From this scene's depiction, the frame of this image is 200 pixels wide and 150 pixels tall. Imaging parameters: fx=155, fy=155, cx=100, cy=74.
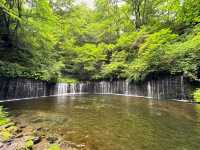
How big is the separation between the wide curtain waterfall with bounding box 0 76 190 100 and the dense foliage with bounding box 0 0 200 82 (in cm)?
56

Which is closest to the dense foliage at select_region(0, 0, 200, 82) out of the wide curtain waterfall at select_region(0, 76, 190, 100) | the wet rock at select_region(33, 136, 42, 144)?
the wide curtain waterfall at select_region(0, 76, 190, 100)

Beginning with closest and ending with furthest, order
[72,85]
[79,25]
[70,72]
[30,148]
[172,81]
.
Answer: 1. [30,148]
2. [172,81]
3. [72,85]
4. [70,72]
5. [79,25]

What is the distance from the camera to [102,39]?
68.5 ft

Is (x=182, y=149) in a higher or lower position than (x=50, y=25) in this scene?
lower

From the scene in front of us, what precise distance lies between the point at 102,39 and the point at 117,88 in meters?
9.30

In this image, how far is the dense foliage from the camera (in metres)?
8.41

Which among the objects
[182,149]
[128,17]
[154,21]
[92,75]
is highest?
[128,17]

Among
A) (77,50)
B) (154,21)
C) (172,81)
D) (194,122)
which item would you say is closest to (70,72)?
(77,50)

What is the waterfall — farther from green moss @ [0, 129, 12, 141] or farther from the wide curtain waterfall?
green moss @ [0, 129, 12, 141]

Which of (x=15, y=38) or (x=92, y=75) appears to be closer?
(x=15, y=38)

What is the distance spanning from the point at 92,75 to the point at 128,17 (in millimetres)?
8368

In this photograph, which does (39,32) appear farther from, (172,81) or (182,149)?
(182,149)

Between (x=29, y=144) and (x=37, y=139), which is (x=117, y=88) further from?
(x=29, y=144)

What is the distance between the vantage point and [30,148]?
2590mm
